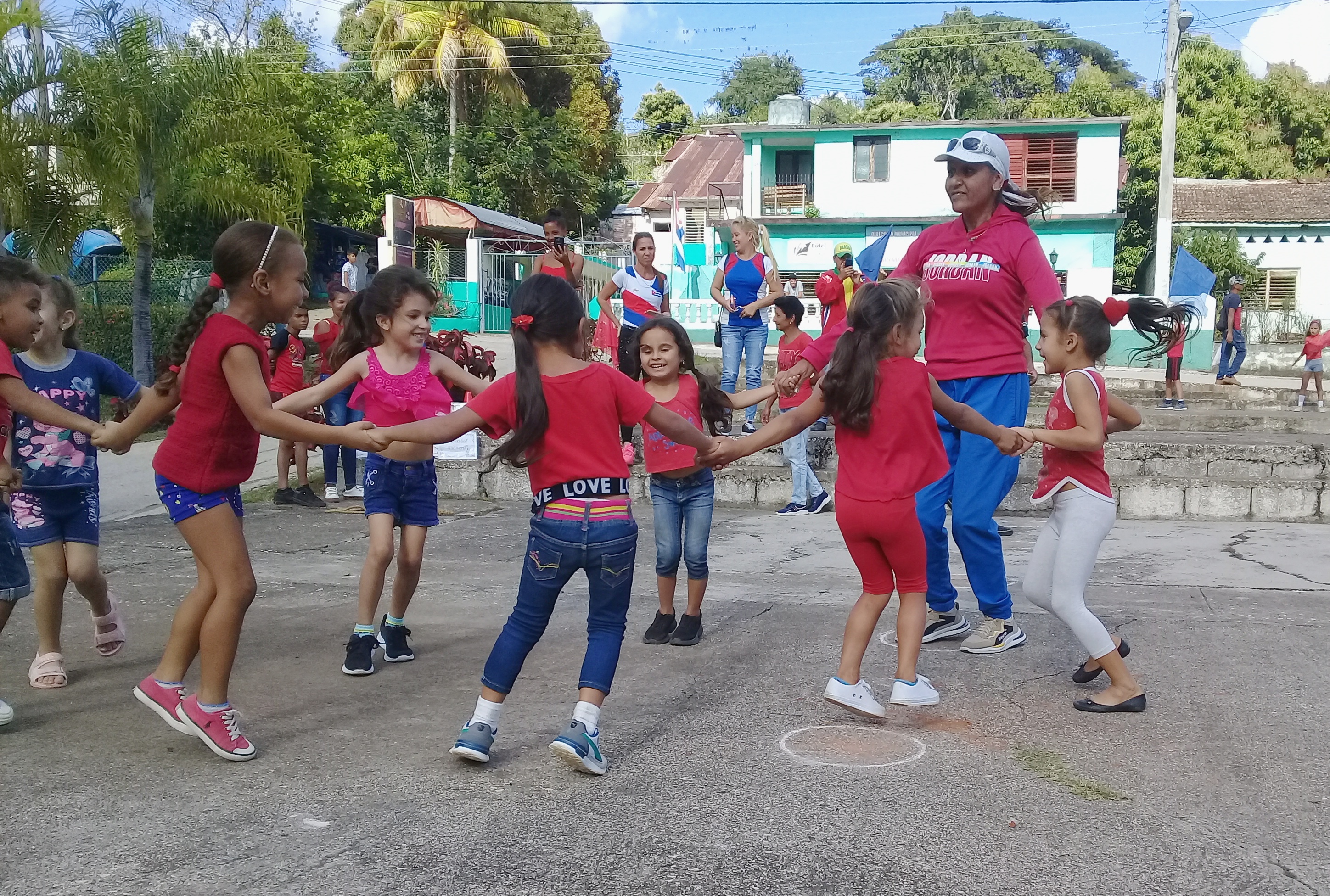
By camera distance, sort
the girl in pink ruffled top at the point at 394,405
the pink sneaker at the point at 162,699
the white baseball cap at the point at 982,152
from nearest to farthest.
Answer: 1. the pink sneaker at the point at 162,699
2. the girl in pink ruffled top at the point at 394,405
3. the white baseball cap at the point at 982,152

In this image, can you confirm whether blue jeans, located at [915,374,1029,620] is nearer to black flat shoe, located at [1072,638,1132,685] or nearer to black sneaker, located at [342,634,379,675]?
black flat shoe, located at [1072,638,1132,685]

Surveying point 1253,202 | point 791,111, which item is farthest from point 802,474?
point 1253,202

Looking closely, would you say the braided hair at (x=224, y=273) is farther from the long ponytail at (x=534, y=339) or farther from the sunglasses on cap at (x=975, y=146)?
the sunglasses on cap at (x=975, y=146)

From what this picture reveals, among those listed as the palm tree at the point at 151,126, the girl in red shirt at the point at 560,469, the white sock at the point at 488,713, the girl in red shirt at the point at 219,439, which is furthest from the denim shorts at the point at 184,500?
the palm tree at the point at 151,126

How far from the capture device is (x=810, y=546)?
802cm

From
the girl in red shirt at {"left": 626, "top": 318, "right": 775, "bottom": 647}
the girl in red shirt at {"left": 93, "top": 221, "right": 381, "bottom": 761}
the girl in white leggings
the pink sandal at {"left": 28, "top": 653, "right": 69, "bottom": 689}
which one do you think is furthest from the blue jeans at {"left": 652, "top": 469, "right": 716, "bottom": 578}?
the pink sandal at {"left": 28, "top": 653, "right": 69, "bottom": 689}

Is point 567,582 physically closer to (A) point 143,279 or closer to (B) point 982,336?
(B) point 982,336

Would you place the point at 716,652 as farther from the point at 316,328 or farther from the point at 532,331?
the point at 316,328

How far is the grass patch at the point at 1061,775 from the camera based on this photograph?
3.48 metres

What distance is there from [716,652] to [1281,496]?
6228mm

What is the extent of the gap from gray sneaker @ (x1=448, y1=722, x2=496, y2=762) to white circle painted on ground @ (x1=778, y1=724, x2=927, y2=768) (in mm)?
985

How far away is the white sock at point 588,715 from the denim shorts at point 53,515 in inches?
94.8

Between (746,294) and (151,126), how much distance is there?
7.74 meters

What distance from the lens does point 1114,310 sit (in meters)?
4.53
